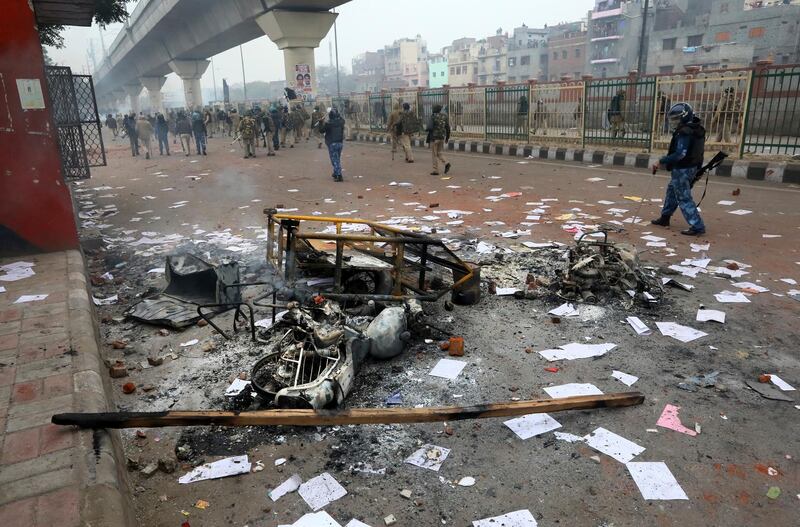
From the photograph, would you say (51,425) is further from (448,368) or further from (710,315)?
(710,315)

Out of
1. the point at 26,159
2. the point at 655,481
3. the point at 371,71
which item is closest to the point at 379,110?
the point at 26,159

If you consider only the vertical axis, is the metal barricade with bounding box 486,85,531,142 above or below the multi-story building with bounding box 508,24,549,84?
below

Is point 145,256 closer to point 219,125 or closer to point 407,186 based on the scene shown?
point 407,186

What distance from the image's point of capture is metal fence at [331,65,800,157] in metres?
10.8

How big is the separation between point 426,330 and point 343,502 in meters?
1.74

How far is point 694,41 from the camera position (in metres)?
44.1


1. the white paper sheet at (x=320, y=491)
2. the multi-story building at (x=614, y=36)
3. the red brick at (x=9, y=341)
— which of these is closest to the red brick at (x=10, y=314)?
the red brick at (x=9, y=341)

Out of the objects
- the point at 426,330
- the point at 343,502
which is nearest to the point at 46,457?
the point at 343,502

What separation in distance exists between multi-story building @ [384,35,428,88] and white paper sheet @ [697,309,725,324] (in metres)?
97.9

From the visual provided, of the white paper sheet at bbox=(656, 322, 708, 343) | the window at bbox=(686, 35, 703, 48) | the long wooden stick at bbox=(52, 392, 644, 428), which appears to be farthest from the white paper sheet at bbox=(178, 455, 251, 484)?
the window at bbox=(686, 35, 703, 48)

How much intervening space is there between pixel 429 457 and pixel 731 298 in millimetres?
3435

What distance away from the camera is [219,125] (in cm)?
3025

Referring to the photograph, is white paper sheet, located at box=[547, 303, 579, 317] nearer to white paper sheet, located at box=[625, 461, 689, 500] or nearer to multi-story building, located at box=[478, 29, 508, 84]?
white paper sheet, located at box=[625, 461, 689, 500]

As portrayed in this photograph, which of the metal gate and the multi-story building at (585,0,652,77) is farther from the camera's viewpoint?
the multi-story building at (585,0,652,77)
